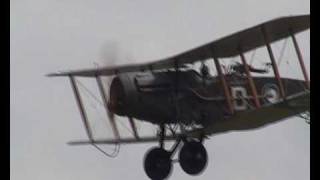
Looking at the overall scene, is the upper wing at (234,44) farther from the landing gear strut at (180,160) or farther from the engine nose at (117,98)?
the landing gear strut at (180,160)

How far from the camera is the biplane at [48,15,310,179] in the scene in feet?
64.9

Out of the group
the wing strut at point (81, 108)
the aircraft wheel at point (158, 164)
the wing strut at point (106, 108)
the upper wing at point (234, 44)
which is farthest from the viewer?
the wing strut at point (81, 108)

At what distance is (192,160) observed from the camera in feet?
66.0

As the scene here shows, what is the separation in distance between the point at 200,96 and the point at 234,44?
4.58ft

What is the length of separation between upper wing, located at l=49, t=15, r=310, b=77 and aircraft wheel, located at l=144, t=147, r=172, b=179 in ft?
6.37

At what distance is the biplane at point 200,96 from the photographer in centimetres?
1978

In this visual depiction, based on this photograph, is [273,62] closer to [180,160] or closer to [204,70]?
[204,70]

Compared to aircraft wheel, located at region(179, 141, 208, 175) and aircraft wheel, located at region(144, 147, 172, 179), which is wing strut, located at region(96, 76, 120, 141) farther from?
aircraft wheel, located at region(179, 141, 208, 175)

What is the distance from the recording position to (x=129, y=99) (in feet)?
64.6

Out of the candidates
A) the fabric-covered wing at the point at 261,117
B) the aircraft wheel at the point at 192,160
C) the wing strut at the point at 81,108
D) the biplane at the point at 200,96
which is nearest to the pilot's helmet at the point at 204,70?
the biplane at the point at 200,96

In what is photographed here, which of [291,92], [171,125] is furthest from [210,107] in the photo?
[291,92]

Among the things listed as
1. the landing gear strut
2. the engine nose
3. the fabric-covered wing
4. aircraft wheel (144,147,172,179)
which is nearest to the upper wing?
the engine nose
